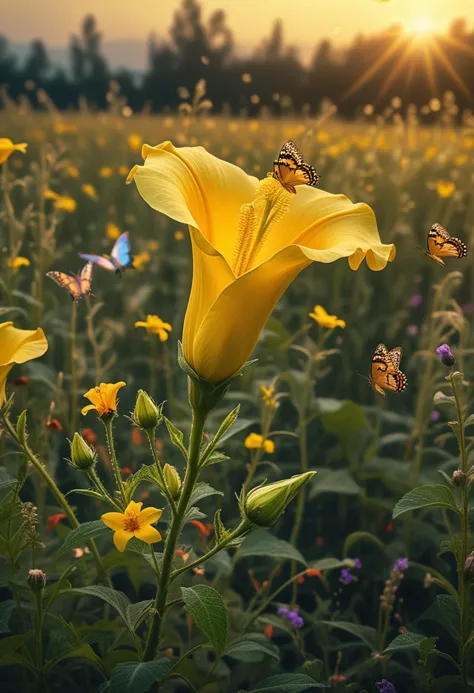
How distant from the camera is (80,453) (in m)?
1.22

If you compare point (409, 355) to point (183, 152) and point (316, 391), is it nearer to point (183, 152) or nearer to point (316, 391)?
point (316, 391)

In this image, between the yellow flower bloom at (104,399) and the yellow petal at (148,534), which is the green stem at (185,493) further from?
the yellow flower bloom at (104,399)

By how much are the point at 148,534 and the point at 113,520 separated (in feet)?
0.20

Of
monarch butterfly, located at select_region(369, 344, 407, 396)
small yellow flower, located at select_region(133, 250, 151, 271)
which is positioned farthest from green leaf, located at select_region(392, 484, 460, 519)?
small yellow flower, located at select_region(133, 250, 151, 271)

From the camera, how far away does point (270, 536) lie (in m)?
1.84

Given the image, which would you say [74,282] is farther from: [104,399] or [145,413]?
[145,413]

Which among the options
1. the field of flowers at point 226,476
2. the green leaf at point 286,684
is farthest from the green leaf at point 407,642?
the green leaf at point 286,684

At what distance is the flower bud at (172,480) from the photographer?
1200 millimetres

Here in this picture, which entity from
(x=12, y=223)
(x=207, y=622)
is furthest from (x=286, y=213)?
(x=12, y=223)

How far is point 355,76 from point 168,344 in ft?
98.0

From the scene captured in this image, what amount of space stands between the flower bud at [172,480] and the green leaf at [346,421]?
137 centimetres

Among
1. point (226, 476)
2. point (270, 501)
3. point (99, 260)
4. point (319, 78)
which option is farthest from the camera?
point (319, 78)

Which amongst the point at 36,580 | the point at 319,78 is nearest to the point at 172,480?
the point at 36,580

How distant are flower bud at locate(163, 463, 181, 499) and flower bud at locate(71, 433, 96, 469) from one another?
14 centimetres
